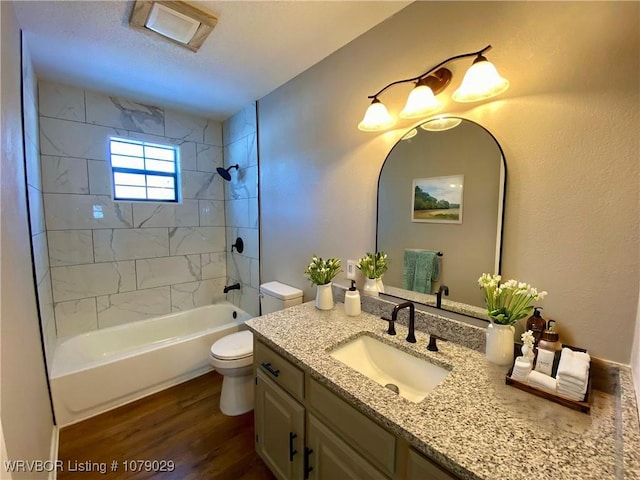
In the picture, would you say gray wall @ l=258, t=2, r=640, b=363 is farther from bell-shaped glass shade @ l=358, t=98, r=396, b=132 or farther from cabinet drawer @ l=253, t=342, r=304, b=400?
Answer: cabinet drawer @ l=253, t=342, r=304, b=400

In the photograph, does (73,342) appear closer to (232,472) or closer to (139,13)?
(232,472)

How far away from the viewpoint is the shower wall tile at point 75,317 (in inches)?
91.7

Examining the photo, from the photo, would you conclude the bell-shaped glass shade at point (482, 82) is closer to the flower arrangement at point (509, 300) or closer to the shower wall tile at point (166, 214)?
the flower arrangement at point (509, 300)

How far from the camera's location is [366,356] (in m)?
1.33

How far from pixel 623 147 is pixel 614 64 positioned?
10.8 inches

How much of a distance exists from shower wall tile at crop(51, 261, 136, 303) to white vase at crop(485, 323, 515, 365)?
301 centimetres

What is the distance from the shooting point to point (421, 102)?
4.01ft

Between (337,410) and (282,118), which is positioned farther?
(282,118)

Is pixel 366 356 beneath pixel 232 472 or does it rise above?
above

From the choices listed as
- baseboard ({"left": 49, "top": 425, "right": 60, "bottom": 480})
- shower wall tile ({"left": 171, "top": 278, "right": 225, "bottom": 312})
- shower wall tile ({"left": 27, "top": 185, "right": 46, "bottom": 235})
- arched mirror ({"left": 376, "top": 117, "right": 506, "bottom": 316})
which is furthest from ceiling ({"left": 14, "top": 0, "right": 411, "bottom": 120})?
baseboard ({"left": 49, "top": 425, "right": 60, "bottom": 480})

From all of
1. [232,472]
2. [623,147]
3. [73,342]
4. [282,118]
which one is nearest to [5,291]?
[232,472]

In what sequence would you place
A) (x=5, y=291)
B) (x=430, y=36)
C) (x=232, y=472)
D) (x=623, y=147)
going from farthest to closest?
(x=232, y=472) → (x=430, y=36) → (x=5, y=291) → (x=623, y=147)

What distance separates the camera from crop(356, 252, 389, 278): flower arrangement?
155 centimetres

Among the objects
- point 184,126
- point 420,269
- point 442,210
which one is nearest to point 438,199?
point 442,210
